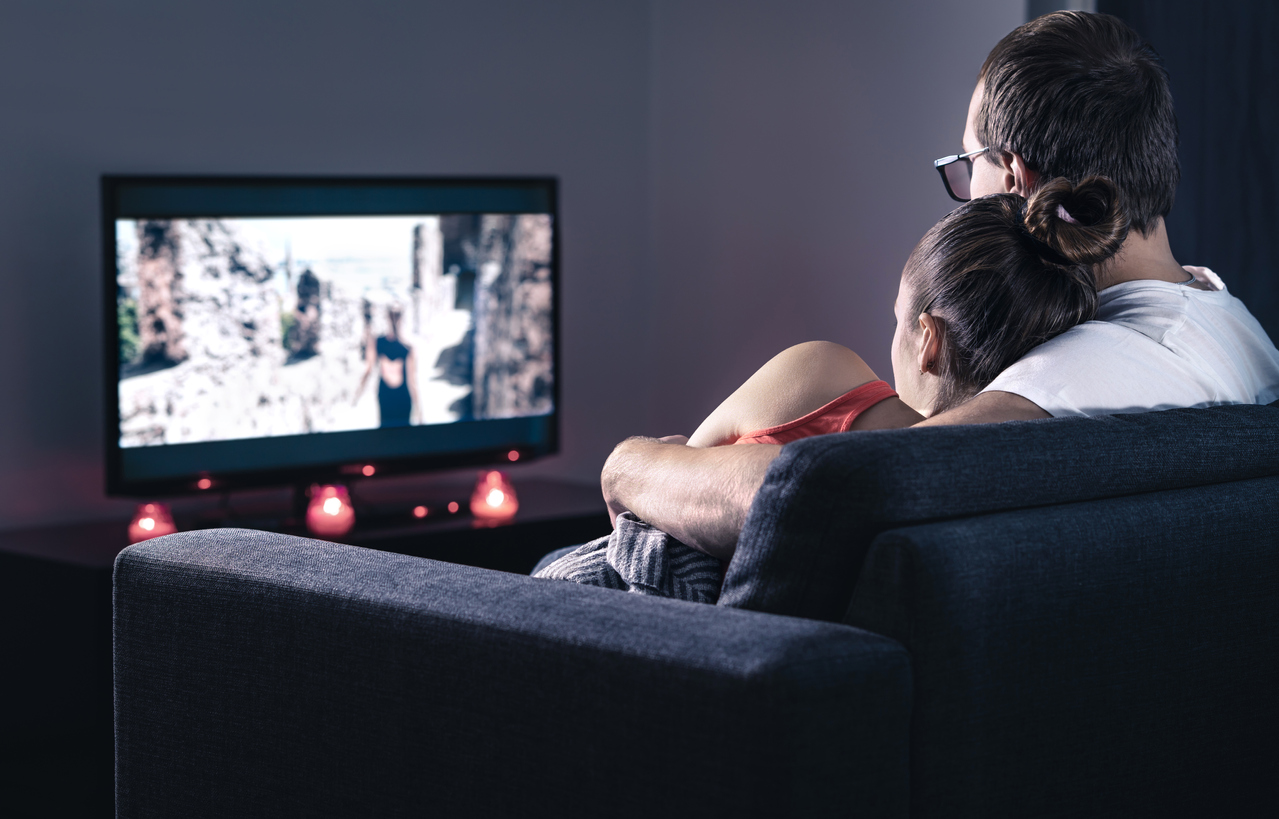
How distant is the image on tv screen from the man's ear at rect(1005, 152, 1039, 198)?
7.40 ft

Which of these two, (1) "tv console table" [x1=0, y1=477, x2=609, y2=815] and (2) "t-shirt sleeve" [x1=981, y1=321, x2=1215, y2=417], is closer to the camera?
(2) "t-shirt sleeve" [x1=981, y1=321, x2=1215, y2=417]

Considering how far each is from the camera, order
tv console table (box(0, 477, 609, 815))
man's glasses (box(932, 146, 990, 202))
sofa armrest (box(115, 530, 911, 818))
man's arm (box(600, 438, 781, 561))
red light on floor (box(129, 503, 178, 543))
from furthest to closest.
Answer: red light on floor (box(129, 503, 178, 543))
tv console table (box(0, 477, 609, 815))
man's glasses (box(932, 146, 990, 202))
man's arm (box(600, 438, 781, 561))
sofa armrest (box(115, 530, 911, 818))

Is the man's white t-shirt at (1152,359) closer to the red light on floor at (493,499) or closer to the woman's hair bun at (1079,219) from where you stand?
the woman's hair bun at (1079,219)

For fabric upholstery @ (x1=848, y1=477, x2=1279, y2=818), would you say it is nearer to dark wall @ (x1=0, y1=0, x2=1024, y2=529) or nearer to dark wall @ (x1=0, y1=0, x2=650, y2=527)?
dark wall @ (x1=0, y1=0, x2=1024, y2=529)

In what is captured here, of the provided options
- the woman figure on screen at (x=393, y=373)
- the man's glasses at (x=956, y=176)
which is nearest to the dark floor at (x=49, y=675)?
the woman figure on screen at (x=393, y=373)

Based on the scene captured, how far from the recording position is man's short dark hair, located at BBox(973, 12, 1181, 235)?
5.36 ft

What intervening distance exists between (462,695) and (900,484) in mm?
444

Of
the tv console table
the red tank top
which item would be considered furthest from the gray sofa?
the tv console table

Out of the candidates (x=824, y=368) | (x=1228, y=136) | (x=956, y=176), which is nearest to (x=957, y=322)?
(x=824, y=368)

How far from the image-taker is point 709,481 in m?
1.34

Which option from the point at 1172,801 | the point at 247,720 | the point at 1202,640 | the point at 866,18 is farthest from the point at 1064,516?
the point at 866,18

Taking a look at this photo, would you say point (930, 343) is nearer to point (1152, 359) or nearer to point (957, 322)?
point (957, 322)

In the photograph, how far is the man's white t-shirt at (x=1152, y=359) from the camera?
140 cm

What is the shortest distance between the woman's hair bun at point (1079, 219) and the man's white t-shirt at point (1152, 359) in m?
0.09
